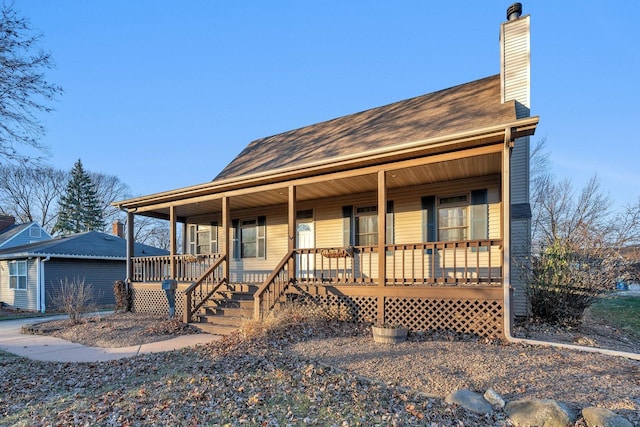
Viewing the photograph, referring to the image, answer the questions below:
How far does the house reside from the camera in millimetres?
7414

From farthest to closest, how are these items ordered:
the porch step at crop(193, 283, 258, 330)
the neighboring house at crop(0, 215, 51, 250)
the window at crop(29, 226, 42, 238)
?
1. the window at crop(29, 226, 42, 238)
2. the neighboring house at crop(0, 215, 51, 250)
3. the porch step at crop(193, 283, 258, 330)

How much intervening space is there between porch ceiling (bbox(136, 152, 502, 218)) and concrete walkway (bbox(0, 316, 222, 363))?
415 cm

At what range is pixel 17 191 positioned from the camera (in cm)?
3666

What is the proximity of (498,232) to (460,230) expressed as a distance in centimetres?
87

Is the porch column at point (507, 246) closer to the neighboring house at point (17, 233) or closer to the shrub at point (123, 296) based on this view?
the shrub at point (123, 296)

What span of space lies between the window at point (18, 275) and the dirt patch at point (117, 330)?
390 inches

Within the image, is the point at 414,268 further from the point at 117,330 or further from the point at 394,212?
the point at 117,330

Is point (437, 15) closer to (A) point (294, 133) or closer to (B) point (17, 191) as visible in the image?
(A) point (294, 133)

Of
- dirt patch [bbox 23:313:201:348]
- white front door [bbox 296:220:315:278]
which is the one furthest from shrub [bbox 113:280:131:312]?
white front door [bbox 296:220:315:278]

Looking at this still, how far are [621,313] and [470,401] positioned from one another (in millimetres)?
15822

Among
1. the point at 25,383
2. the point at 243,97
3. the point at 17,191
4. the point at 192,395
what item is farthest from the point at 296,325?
the point at 17,191

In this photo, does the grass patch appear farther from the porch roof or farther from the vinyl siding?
the porch roof

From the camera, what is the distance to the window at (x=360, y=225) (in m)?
10.8

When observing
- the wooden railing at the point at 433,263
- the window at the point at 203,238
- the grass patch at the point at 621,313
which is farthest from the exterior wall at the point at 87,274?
the grass patch at the point at 621,313
